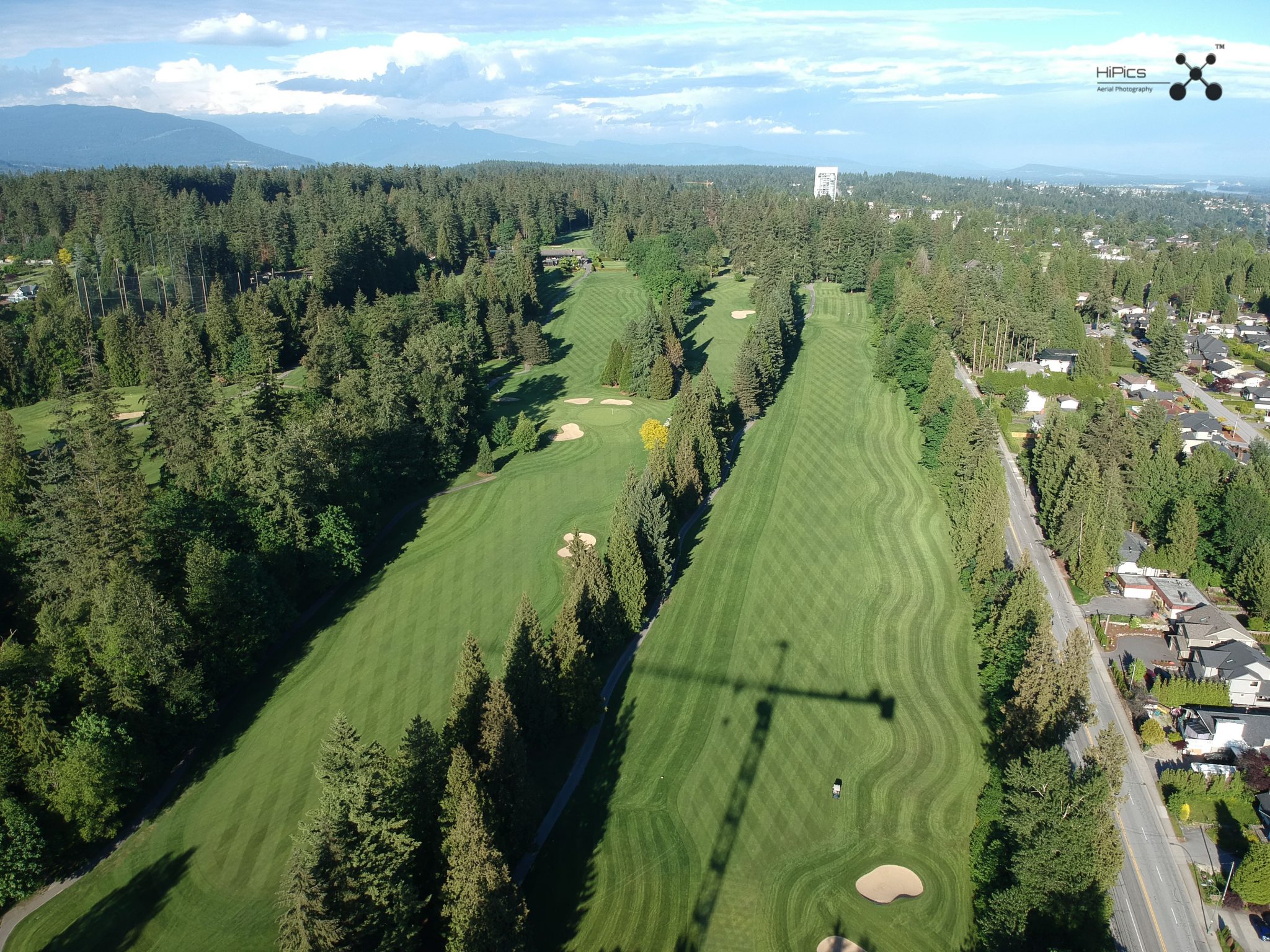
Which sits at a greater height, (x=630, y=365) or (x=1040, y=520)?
(x=630, y=365)

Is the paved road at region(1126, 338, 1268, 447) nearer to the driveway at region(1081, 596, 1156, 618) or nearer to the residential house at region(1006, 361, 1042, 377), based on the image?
the residential house at region(1006, 361, 1042, 377)

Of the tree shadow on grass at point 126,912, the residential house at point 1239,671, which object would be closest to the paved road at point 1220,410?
the residential house at point 1239,671

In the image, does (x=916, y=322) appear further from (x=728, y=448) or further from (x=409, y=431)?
(x=409, y=431)

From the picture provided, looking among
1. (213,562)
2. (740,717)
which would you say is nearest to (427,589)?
(213,562)

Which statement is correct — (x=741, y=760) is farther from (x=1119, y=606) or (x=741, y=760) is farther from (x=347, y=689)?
(x=1119, y=606)

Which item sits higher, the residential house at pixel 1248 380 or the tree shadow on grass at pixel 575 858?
the residential house at pixel 1248 380

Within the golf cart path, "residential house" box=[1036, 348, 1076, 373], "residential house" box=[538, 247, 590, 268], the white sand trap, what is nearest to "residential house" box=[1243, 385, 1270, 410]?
Answer: "residential house" box=[1036, 348, 1076, 373]

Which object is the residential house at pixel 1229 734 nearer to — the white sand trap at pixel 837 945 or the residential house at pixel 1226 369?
the white sand trap at pixel 837 945
